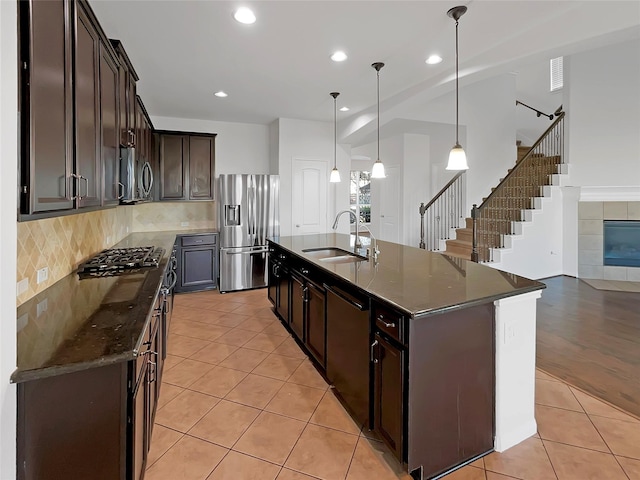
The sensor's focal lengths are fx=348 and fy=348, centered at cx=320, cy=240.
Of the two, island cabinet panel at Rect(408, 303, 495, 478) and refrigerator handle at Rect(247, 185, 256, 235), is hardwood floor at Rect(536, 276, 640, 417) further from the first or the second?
refrigerator handle at Rect(247, 185, 256, 235)

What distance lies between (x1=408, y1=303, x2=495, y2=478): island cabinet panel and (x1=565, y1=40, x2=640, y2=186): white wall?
5579 millimetres

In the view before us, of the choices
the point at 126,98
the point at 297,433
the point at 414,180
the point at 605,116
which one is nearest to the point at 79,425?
the point at 297,433

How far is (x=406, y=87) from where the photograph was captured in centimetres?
430

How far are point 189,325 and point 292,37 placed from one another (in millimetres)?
3167

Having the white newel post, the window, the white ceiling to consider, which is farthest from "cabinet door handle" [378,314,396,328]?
the window

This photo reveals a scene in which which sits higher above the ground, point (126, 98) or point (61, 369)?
Result: point (126, 98)

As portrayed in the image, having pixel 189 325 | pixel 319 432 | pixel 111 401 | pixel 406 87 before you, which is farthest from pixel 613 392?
pixel 189 325

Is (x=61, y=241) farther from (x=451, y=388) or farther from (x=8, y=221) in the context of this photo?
(x=451, y=388)

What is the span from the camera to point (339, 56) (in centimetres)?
329

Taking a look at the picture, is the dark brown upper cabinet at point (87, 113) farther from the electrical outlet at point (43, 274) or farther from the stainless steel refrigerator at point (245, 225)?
the stainless steel refrigerator at point (245, 225)

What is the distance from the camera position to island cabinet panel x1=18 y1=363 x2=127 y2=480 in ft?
3.89

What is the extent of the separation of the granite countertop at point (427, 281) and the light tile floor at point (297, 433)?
918 mm

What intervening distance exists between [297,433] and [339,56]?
3.16 metres

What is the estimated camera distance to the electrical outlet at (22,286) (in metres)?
1.70
